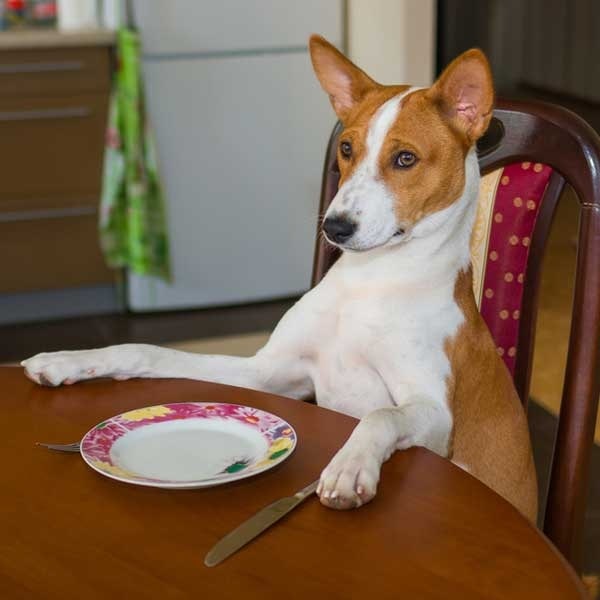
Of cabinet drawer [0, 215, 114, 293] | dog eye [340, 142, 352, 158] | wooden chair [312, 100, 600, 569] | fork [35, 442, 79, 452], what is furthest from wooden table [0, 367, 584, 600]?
cabinet drawer [0, 215, 114, 293]

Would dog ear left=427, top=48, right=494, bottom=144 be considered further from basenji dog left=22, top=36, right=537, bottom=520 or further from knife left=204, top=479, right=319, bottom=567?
knife left=204, top=479, right=319, bottom=567

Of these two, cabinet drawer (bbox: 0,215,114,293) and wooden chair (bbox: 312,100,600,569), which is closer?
wooden chair (bbox: 312,100,600,569)

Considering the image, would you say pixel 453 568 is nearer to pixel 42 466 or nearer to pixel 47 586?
pixel 47 586

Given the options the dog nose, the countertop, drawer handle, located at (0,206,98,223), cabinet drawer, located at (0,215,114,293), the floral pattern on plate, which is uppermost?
the countertop

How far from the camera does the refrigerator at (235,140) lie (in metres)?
4.29

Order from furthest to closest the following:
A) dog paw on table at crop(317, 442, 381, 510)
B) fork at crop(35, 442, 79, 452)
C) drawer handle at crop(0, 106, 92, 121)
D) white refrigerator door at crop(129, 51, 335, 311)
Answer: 1. white refrigerator door at crop(129, 51, 335, 311)
2. drawer handle at crop(0, 106, 92, 121)
3. fork at crop(35, 442, 79, 452)
4. dog paw on table at crop(317, 442, 381, 510)

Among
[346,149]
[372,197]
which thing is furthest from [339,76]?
[372,197]

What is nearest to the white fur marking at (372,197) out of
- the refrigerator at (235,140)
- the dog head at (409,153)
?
the dog head at (409,153)

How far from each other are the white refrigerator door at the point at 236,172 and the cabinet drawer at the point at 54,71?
0.20 m

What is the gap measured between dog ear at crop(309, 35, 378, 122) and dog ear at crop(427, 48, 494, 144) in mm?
127

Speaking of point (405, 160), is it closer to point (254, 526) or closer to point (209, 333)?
point (254, 526)

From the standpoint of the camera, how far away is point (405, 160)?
1.71 meters

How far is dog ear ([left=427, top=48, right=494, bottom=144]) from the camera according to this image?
5.43 feet

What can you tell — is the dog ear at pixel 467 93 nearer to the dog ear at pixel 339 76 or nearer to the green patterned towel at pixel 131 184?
the dog ear at pixel 339 76
